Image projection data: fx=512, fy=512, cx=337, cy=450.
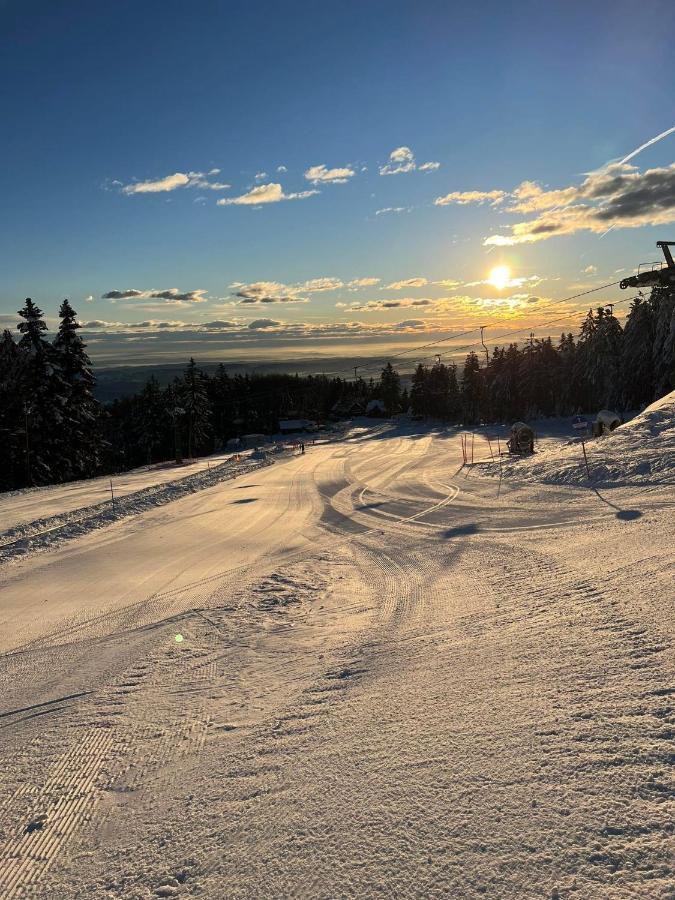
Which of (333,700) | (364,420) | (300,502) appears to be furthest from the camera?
(364,420)

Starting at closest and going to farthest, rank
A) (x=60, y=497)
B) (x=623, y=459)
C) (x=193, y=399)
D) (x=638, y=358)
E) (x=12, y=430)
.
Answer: (x=623, y=459)
(x=60, y=497)
(x=12, y=430)
(x=638, y=358)
(x=193, y=399)

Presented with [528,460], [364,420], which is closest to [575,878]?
[528,460]

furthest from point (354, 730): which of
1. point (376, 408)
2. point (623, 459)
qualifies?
point (376, 408)

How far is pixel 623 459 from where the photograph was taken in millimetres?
17328

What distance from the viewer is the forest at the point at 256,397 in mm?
38688

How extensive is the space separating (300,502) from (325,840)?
18.7m

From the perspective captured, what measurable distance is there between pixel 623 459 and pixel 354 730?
16125 mm

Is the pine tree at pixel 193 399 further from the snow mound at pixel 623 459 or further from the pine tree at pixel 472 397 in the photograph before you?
the snow mound at pixel 623 459

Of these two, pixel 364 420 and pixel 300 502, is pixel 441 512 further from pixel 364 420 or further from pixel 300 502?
pixel 364 420

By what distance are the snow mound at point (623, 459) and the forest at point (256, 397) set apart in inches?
1223

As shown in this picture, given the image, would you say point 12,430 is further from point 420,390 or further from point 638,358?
point 420,390

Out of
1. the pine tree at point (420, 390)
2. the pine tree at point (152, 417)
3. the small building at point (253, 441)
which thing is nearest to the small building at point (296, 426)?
the small building at point (253, 441)

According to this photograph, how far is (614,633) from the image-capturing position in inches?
216

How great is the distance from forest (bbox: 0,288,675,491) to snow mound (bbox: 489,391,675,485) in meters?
31.1
